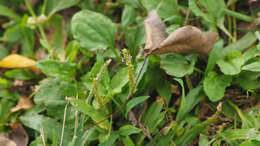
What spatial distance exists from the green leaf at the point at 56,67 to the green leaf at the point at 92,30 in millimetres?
147

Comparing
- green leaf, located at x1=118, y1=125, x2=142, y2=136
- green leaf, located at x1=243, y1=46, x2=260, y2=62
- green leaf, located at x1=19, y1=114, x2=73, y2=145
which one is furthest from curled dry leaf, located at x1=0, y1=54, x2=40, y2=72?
green leaf, located at x1=243, y1=46, x2=260, y2=62

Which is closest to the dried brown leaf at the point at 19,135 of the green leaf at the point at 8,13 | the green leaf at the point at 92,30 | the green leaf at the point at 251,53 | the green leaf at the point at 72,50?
the green leaf at the point at 72,50

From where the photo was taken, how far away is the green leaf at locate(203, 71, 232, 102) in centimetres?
119

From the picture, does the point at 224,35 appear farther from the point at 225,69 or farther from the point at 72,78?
the point at 72,78

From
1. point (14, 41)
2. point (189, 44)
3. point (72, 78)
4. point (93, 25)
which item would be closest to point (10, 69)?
point (14, 41)

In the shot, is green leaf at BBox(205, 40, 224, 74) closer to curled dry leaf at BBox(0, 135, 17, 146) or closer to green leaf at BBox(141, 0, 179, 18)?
green leaf at BBox(141, 0, 179, 18)

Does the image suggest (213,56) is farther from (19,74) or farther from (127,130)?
(19,74)

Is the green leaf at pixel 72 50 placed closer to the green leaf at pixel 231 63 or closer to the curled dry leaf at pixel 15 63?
the curled dry leaf at pixel 15 63

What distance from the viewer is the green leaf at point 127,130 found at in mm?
1127

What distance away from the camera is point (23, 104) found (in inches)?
59.5

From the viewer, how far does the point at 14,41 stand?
1843 mm

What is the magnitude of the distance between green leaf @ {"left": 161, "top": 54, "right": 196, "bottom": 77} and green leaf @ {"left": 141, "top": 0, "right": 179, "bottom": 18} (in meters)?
0.28

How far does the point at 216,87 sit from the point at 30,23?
1229 mm

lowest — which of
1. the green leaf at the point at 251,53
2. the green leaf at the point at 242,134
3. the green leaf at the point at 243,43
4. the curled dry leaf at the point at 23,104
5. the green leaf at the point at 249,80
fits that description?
the green leaf at the point at 242,134
